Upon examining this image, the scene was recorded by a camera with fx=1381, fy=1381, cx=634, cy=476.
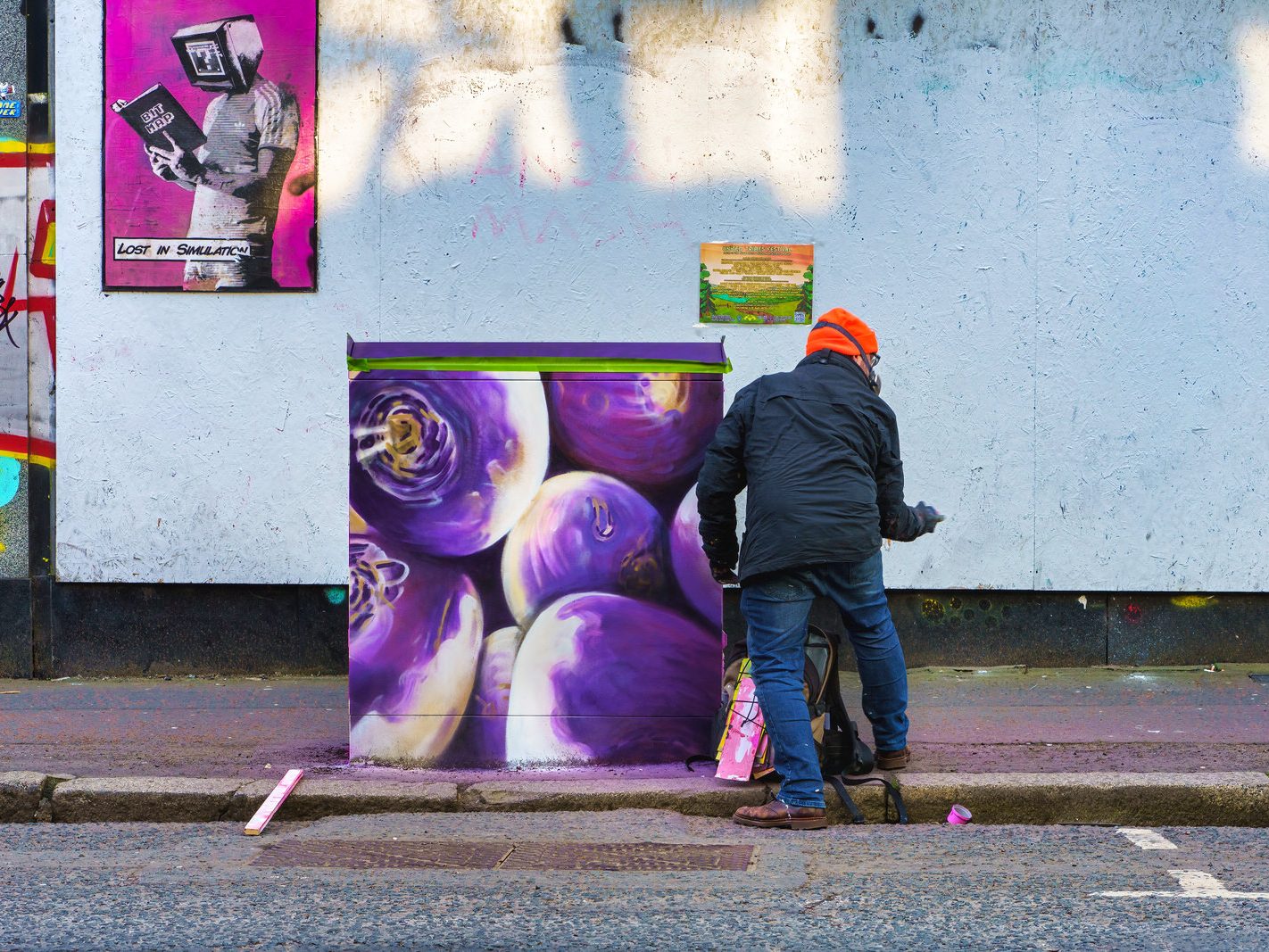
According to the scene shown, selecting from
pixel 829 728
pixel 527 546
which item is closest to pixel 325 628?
pixel 527 546

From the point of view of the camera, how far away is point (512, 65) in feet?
23.7

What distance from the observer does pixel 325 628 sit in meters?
7.38

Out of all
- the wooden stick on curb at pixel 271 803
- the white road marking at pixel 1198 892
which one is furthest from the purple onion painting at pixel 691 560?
the white road marking at pixel 1198 892

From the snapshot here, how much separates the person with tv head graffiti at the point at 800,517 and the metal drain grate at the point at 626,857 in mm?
345

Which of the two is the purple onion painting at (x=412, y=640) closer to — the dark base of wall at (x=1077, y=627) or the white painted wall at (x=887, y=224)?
the white painted wall at (x=887, y=224)

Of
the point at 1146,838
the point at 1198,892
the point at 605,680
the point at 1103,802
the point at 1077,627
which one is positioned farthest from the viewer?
the point at 1077,627

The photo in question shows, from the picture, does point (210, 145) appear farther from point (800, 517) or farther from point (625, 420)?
point (800, 517)

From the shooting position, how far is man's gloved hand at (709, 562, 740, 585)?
→ 16.9 feet

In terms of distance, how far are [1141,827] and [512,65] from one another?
4774 millimetres

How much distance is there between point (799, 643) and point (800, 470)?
2.06ft

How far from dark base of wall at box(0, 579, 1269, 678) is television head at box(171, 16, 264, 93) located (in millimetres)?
2679

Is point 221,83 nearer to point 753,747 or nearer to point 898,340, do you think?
point 898,340

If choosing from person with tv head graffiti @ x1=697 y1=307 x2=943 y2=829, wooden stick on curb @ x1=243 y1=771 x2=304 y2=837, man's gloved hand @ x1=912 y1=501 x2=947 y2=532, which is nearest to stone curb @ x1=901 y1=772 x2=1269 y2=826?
person with tv head graffiti @ x1=697 y1=307 x2=943 y2=829

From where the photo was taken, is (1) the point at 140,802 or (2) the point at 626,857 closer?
(2) the point at 626,857
